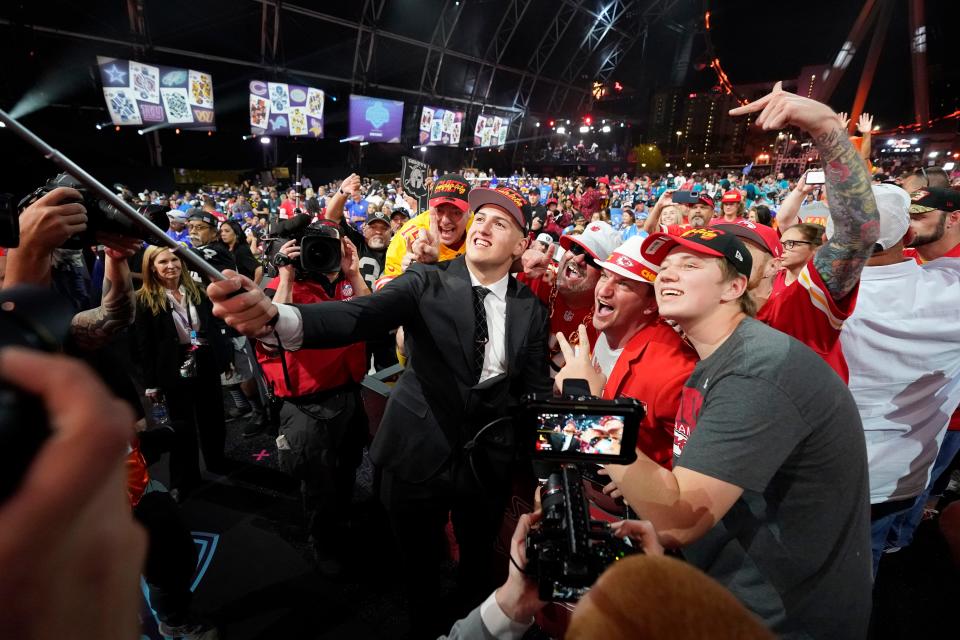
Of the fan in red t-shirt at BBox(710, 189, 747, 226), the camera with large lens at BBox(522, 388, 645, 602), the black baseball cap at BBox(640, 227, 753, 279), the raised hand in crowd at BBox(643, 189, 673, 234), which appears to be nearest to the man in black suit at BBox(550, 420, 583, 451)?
the camera with large lens at BBox(522, 388, 645, 602)

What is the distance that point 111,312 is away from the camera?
239 cm

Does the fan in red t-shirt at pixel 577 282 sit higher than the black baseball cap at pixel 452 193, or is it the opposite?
the black baseball cap at pixel 452 193

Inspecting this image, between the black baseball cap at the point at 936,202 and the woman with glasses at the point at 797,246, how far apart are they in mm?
658

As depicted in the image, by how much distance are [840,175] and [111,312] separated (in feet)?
11.1

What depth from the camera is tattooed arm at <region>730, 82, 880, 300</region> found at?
1744 mm

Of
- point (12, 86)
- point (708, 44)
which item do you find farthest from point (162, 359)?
point (708, 44)

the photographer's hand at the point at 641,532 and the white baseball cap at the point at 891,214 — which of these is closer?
the photographer's hand at the point at 641,532

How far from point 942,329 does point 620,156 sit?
47930 millimetres

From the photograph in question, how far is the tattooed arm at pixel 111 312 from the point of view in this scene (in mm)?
2336

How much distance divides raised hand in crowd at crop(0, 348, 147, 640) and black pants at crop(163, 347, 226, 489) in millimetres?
3907

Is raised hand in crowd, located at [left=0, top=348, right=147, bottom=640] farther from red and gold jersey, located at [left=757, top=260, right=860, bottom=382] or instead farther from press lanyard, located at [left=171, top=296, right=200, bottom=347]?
press lanyard, located at [left=171, top=296, right=200, bottom=347]

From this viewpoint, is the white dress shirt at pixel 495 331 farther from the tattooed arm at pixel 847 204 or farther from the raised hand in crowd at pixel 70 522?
the raised hand in crowd at pixel 70 522

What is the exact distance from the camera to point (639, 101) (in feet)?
150

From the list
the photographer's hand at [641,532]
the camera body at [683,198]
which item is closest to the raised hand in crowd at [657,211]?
the camera body at [683,198]
